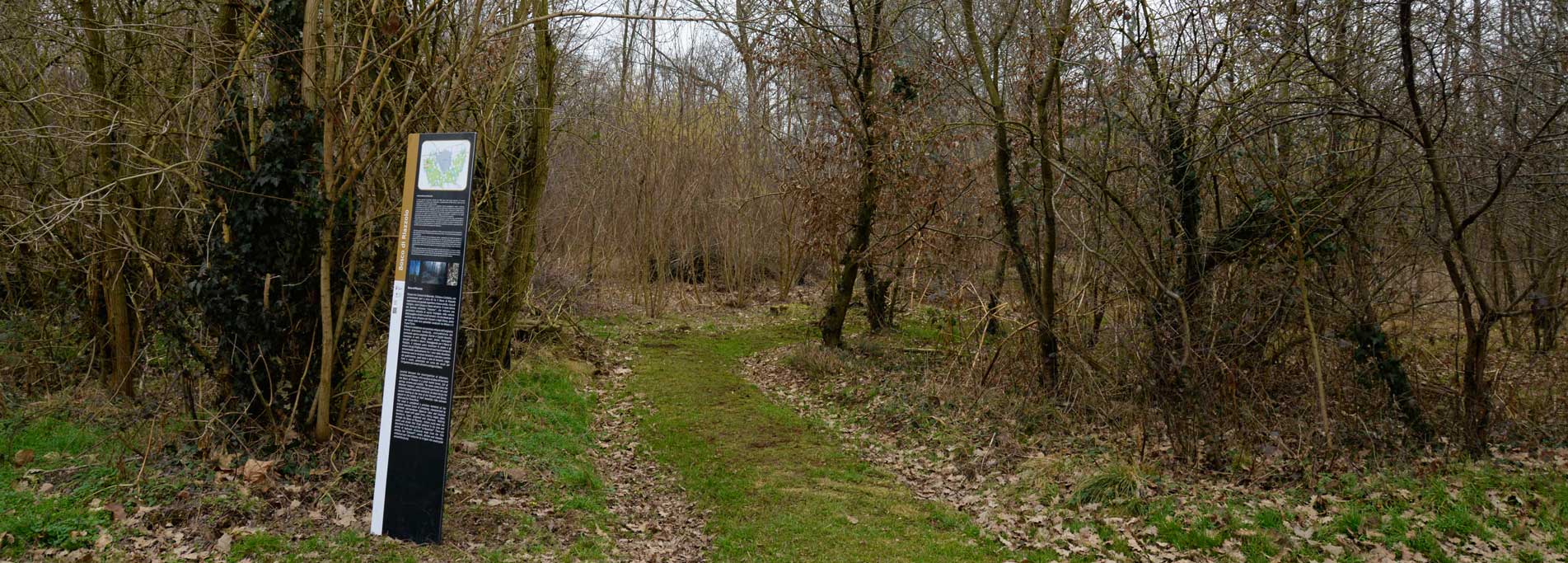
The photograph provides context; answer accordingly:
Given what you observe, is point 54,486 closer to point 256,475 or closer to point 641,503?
point 256,475

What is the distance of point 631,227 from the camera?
18344mm

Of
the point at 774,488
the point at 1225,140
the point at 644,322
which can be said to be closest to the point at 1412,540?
the point at 1225,140

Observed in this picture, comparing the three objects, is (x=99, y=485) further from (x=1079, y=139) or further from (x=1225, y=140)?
(x=1079, y=139)

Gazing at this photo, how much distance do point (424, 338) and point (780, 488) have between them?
3.38 meters

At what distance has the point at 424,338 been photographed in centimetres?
533

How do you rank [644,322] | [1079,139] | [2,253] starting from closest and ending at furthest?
[2,253] < [1079,139] < [644,322]

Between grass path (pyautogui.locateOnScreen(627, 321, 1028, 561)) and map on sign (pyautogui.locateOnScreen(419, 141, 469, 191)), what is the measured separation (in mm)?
3062

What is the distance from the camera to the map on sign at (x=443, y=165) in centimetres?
525

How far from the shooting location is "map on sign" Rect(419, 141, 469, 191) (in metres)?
5.25

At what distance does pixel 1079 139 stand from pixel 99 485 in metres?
9.91

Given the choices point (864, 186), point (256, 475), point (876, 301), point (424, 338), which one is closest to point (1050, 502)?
point (424, 338)

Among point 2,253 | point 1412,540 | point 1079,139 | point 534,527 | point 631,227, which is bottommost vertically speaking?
point 534,527

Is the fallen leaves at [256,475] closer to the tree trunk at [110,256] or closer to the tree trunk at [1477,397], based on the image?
the tree trunk at [110,256]

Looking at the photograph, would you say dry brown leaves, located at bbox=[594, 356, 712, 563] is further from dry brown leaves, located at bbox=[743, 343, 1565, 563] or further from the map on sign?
the map on sign
